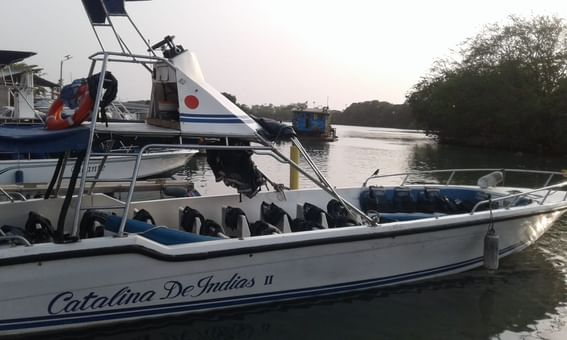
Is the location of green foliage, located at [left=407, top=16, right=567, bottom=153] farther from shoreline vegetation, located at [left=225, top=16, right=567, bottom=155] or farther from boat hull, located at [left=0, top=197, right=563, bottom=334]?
boat hull, located at [left=0, top=197, right=563, bottom=334]

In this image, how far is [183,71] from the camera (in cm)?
573

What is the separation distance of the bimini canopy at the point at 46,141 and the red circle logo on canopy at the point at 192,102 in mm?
1083

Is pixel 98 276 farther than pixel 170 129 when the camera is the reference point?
No

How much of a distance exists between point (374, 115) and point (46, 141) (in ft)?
→ 433

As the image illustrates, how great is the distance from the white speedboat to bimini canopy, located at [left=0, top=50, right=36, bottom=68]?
9069 mm

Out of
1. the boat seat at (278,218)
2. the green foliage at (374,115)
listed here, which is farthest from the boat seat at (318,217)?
the green foliage at (374,115)

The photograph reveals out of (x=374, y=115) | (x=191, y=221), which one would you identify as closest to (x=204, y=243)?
(x=191, y=221)

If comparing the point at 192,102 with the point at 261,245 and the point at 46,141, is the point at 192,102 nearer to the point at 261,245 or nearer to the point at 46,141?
the point at 46,141

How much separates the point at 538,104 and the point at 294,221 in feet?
139

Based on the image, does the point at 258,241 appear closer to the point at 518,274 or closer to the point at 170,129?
the point at 170,129

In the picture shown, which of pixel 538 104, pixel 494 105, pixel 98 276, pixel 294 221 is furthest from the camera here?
pixel 494 105

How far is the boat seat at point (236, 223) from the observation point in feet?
22.4

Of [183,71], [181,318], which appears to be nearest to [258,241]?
[181,318]

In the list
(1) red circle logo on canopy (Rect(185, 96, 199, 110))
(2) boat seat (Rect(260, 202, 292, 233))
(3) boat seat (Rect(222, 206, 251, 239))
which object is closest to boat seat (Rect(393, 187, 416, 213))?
(2) boat seat (Rect(260, 202, 292, 233))
